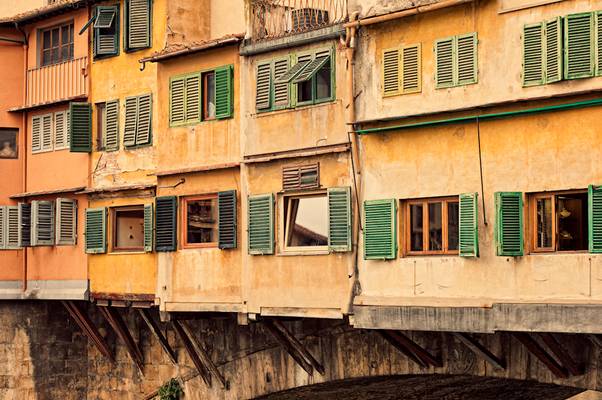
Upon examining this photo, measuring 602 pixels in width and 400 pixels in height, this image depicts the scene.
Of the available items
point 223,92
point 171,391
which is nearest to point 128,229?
point 171,391

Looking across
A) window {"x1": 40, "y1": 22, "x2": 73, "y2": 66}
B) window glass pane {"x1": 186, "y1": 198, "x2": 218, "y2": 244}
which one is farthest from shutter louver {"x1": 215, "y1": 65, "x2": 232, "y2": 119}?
window {"x1": 40, "y1": 22, "x2": 73, "y2": 66}

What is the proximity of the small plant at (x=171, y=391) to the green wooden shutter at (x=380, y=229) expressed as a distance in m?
7.04

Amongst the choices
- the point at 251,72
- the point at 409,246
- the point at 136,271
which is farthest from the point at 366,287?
the point at 136,271

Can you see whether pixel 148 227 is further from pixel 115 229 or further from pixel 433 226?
pixel 433 226

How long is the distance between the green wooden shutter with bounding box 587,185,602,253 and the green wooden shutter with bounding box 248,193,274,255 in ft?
20.2

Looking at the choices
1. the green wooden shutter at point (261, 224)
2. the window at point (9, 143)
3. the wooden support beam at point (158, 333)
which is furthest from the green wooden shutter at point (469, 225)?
the window at point (9, 143)

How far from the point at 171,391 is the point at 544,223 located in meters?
10.1

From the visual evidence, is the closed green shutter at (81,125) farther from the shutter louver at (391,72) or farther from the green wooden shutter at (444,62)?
the green wooden shutter at (444,62)

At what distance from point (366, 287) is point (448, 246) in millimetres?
1647

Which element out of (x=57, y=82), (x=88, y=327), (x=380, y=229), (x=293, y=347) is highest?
(x=57, y=82)

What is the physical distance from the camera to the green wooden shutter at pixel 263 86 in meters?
23.5

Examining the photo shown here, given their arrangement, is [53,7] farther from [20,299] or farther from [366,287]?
[366,287]

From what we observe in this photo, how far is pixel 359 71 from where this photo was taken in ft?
72.0

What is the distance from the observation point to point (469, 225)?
20078mm
